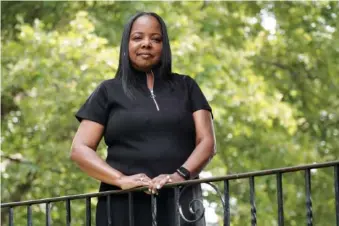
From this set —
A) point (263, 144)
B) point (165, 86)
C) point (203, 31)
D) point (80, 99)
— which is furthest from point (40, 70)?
point (165, 86)

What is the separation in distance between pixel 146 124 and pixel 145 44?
1.07ft

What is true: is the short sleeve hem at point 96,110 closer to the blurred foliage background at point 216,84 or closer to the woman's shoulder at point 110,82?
the woman's shoulder at point 110,82

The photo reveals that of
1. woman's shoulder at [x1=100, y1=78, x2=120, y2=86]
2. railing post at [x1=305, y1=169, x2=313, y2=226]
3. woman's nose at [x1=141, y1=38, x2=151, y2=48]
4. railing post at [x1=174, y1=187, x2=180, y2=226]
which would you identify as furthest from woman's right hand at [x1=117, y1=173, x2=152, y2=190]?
railing post at [x1=305, y1=169, x2=313, y2=226]

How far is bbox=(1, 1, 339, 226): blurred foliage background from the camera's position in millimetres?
12406

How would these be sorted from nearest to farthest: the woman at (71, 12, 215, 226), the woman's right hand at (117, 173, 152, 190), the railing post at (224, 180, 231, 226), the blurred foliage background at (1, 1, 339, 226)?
the railing post at (224, 180, 231, 226), the woman's right hand at (117, 173, 152, 190), the woman at (71, 12, 215, 226), the blurred foliage background at (1, 1, 339, 226)

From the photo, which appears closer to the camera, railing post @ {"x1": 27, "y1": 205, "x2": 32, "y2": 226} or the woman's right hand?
the woman's right hand

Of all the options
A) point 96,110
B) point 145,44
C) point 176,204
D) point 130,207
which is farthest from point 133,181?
point 145,44

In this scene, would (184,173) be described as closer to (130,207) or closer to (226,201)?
(130,207)

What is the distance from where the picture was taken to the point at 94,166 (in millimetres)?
4480

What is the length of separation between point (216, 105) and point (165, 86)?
849cm

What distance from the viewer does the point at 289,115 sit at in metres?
13.7

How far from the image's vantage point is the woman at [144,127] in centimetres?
446

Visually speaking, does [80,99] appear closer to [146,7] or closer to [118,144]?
[146,7]

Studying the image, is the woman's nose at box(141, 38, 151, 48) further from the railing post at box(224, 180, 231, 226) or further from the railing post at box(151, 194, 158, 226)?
the railing post at box(224, 180, 231, 226)
